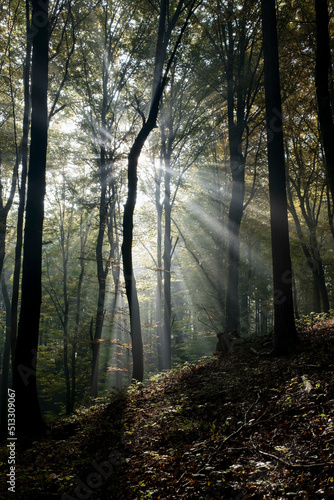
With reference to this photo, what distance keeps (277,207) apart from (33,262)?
18.3 feet

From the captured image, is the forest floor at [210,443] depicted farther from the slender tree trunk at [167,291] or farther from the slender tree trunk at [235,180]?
the slender tree trunk at [167,291]

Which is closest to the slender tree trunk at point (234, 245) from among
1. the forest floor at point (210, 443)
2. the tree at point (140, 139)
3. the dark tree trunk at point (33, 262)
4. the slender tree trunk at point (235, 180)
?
the slender tree trunk at point (235, 180)

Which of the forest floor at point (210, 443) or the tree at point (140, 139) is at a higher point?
the tree at point (140, 139)

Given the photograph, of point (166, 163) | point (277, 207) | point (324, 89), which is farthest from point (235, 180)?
point (166, 163)

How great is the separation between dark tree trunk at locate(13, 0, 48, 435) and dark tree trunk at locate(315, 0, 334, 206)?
6.96m

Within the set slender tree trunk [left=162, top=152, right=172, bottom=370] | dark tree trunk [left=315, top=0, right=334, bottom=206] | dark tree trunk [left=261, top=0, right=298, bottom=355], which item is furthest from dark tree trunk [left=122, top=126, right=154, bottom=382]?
slender tree trunk [left=162, top=152, right=172, bottom=370]

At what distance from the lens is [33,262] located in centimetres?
655

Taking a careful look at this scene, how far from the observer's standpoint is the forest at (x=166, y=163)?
260 inches

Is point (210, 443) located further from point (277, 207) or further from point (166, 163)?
point (166, 163)

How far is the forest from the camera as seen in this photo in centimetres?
660

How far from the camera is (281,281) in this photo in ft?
21.4

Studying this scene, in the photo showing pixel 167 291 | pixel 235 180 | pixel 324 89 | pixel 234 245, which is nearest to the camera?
pixel 324 89

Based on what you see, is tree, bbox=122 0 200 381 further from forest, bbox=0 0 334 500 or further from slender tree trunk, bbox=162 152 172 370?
slender tree trunk, bbox=162 152 172 370

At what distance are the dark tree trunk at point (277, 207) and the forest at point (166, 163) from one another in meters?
0.03
